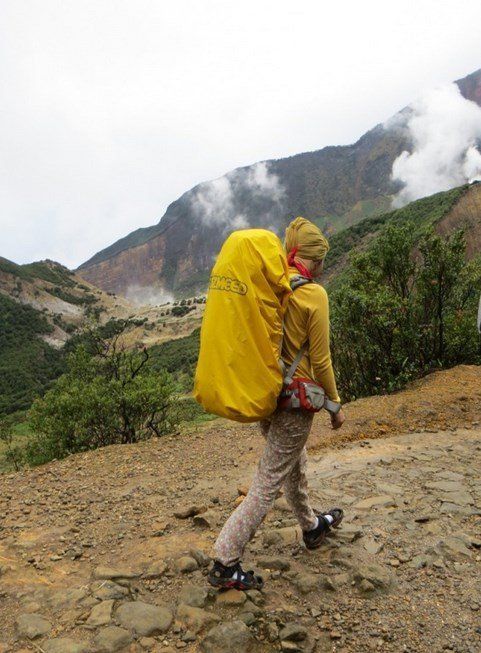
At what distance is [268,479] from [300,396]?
62 cm

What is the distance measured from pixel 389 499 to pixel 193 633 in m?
2.59

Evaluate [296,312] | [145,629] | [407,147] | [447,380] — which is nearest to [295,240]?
[296,312]

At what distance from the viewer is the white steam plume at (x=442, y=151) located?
148m

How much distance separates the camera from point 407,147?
7569 inches

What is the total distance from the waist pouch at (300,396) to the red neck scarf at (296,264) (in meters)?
0.70

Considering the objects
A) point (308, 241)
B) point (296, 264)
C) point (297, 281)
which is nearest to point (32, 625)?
point (297, 281)

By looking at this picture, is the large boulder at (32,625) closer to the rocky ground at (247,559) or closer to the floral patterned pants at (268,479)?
the rocky ground at (247,559)

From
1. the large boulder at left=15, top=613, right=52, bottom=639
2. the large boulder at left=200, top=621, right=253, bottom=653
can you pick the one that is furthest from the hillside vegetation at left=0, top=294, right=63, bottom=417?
the large boulder at left=200, top=621, right=253, bottom=653

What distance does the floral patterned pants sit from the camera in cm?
322

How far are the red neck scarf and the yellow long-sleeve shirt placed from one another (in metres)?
0.04

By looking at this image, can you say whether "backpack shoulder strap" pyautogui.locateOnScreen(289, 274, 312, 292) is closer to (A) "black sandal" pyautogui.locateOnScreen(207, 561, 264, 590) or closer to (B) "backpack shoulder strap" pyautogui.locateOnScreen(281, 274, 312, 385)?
(B) "backpack shoulder strap" pyautogui.locateOnScreen(281, 274, 312, 385)

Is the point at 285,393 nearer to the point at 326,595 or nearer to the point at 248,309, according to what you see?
the point at 248,309

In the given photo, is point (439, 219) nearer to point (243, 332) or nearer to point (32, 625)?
point (243, 332)

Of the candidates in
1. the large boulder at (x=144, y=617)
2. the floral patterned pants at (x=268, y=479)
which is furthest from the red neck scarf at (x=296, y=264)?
the large boulder at (x=144, y=617)
